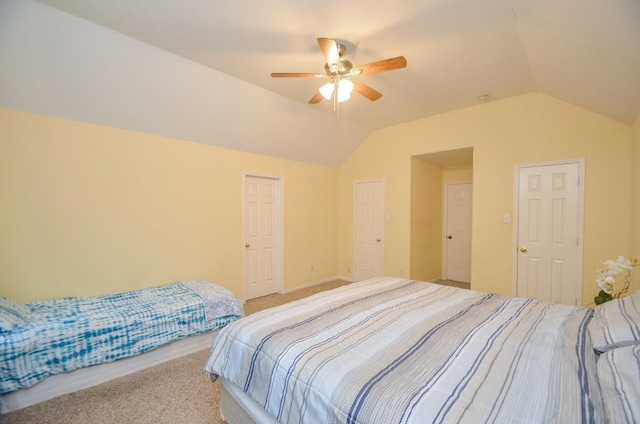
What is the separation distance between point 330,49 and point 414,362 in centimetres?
205

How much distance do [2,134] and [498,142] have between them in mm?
5322

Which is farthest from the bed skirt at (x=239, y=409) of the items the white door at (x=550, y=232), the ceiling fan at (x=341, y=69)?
the white door at (x=550, y=232)

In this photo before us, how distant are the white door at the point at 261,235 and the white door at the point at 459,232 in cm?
329

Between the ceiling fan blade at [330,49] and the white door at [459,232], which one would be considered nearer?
the ceiling fan blade at [330,49]

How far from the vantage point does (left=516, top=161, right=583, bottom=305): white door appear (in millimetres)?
3236

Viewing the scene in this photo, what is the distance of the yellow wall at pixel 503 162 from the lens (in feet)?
9.94

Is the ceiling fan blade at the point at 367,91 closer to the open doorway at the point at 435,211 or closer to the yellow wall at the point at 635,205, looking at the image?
the open doorway at the point at 435,211

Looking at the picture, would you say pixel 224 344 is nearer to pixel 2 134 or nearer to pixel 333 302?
pixel 333 302

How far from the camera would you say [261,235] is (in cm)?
438

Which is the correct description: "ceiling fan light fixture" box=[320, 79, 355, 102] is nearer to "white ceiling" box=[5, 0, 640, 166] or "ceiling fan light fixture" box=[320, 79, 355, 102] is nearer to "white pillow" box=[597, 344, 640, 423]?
"white ceiling" box=[5, 0, 640, 166]

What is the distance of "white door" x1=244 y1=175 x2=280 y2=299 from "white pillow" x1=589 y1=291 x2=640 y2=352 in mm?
3733

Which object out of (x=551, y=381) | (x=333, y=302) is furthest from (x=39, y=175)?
(x=551, y=381)

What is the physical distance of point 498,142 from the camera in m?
3.71

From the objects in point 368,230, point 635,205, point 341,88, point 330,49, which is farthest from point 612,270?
point 368,230
